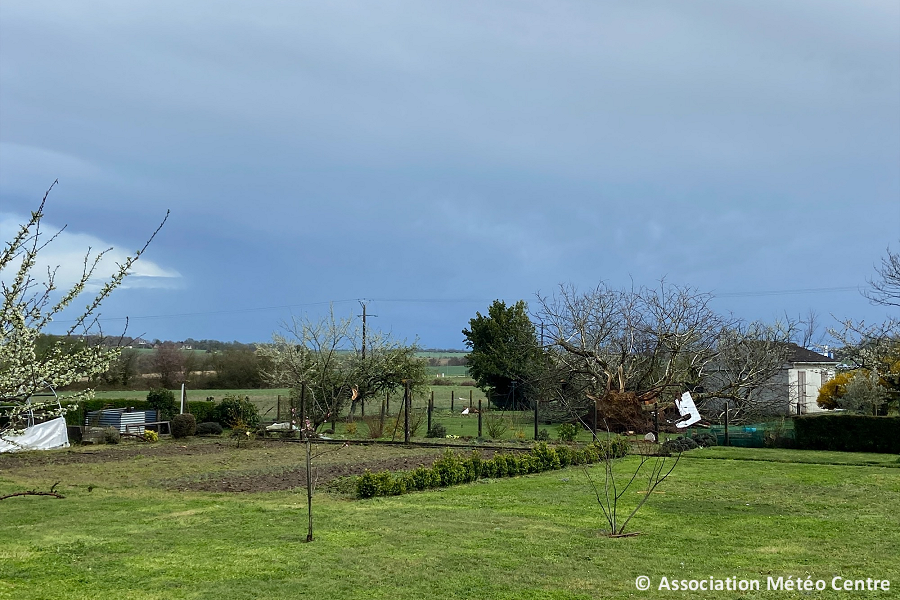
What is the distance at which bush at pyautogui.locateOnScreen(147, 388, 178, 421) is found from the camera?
80.2 feet

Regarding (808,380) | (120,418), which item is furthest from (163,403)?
(808,380)

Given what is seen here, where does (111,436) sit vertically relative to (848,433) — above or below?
below

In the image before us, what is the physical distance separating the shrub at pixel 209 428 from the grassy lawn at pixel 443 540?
38.7 ft

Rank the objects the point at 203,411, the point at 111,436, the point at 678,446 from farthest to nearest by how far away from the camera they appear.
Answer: the point at 203,411 < the point at 111,436 < the point at 678,446

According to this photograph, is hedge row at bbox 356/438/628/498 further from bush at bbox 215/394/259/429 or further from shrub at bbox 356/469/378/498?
bush at bbox 215/394/259/429

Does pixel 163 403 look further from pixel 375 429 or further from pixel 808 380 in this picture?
pixel 808 380

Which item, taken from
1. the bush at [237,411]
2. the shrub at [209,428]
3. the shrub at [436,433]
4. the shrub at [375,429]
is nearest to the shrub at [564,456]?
the shrub at [436,433]

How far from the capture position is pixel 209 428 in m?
24.3

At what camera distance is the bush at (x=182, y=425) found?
23156 millimetres

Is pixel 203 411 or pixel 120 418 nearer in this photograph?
pixel 120 418

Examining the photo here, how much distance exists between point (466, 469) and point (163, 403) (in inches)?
619

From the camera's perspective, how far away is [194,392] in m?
44.2

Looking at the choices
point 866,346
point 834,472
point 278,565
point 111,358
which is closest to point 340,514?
point 278,565

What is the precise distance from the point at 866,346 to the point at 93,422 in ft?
97.4
